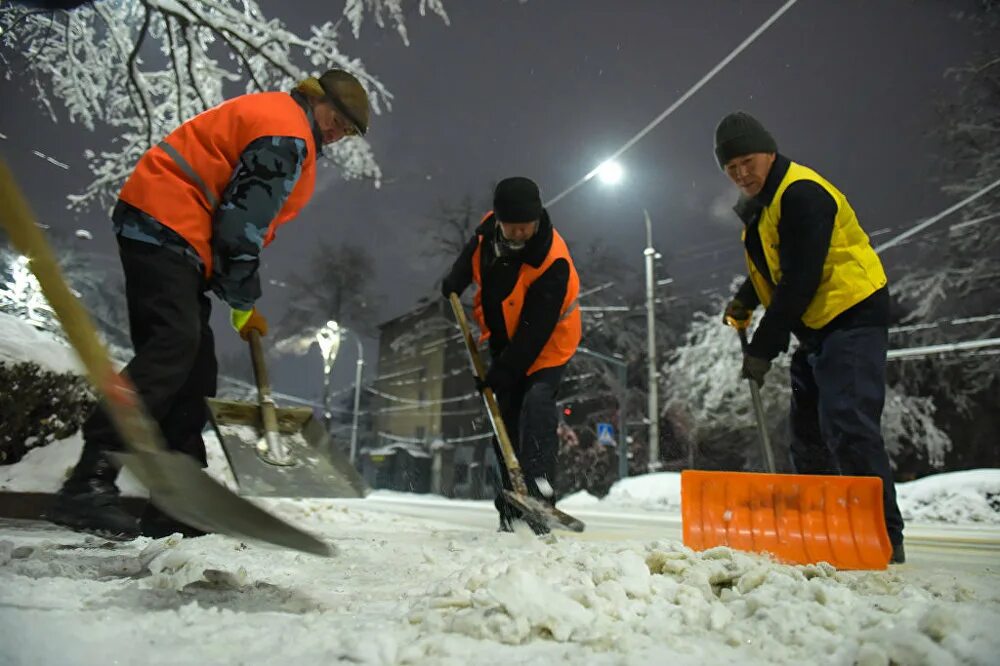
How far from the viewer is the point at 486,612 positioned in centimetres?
103

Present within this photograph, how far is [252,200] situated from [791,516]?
216 cm

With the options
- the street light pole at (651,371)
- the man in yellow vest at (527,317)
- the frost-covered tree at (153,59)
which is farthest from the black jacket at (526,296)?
the street light pole at (651,371)

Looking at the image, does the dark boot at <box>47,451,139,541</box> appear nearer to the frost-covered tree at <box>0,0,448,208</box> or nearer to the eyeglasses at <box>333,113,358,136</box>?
the eyeglasses at <box>333,113,358,136</box>

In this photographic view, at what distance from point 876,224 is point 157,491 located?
38.5ft

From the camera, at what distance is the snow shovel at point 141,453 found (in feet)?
3.48

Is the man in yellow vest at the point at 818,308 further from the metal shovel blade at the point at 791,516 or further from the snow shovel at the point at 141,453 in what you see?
the snow shovel at the point at 141,453

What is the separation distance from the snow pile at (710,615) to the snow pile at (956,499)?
23.5 feet

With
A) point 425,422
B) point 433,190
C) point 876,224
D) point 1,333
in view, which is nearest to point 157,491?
point 1,333

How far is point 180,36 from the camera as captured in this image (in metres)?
5.47

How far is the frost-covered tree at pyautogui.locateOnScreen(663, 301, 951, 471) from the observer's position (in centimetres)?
1234

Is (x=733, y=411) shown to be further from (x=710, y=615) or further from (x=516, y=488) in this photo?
(x=710, y=615)

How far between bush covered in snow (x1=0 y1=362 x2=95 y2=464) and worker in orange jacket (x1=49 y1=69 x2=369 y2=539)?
119 centimetres

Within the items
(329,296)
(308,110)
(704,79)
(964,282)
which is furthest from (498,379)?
(329,296)

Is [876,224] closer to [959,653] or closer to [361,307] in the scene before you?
[959,653]
